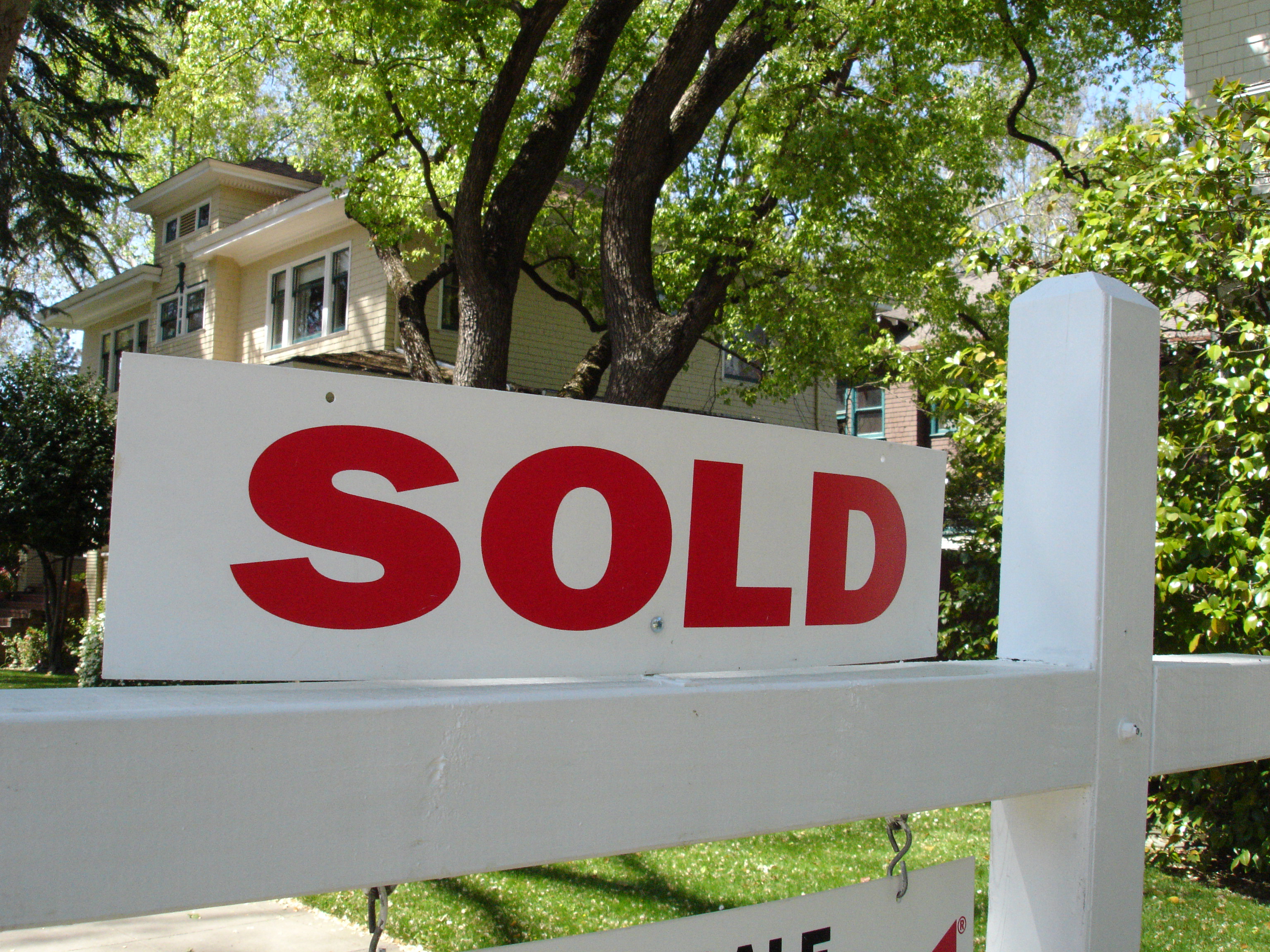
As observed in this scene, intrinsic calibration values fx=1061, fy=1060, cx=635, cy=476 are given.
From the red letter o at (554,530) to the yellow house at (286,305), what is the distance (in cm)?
1413

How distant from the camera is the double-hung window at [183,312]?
23.1 m

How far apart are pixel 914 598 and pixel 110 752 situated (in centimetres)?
127

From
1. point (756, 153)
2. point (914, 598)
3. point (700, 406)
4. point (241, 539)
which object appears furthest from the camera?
point (700, 406)

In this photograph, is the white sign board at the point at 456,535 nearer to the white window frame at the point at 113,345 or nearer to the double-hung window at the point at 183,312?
the double-hung window at the point at 183,312

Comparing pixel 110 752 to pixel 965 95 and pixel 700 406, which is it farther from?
pixel 700 406

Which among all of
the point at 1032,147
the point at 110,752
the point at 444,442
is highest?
the point at 1032,147

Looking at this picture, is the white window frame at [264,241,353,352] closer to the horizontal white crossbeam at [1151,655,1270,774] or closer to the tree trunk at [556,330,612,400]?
the tree trunk at [556,330,612,400]

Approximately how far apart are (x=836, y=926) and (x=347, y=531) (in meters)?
0.81

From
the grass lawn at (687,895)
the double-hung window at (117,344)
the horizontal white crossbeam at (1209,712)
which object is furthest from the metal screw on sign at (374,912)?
the double-hung window at (117,344)

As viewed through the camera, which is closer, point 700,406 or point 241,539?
point 241,539

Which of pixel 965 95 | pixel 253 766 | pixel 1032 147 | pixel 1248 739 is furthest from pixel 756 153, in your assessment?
pixel 1032 147

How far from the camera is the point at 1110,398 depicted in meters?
1.56

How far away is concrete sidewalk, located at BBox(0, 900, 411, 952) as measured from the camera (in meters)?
5.03

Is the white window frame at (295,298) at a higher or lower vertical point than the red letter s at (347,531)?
higher
